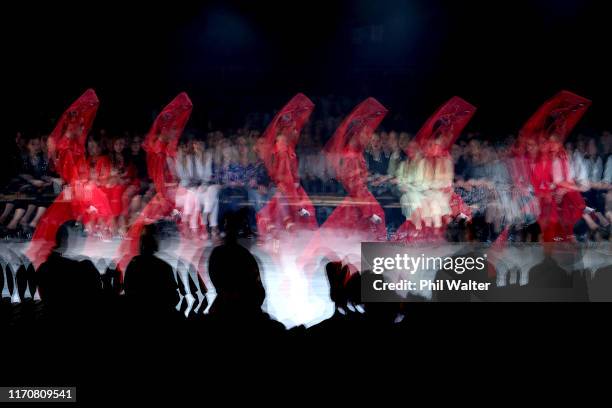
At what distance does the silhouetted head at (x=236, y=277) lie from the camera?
8.11 feet

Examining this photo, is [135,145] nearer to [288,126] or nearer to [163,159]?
[163,159]

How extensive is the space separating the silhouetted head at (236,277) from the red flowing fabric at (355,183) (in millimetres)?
3484

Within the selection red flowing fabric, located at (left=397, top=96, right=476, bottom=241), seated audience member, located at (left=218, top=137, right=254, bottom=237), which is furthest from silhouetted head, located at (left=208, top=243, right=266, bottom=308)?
seated audience member, located at (left=218, top=137, right=254, bottom=237)

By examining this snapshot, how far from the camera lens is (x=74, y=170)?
6.64 m

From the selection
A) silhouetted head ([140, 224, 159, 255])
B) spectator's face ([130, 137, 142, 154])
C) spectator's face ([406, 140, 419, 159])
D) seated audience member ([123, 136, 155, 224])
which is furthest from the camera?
spectator's face ([130, 137, 142, 154])

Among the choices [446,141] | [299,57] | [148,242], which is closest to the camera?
[148,242]

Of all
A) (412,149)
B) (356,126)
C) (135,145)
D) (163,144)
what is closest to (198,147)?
(163,144)

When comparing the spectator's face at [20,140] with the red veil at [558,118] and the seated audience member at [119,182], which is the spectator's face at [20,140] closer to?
the seated audience member at [119,182]

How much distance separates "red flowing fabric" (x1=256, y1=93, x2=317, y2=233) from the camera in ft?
21.0

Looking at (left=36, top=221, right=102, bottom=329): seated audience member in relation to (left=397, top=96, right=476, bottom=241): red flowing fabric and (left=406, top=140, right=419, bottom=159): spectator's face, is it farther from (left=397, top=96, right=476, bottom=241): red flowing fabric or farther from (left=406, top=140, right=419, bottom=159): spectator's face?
(left=406, top=140, right=419, bottom=159): spectator's face

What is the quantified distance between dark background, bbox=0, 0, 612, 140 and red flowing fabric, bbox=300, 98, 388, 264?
1130 millimetres

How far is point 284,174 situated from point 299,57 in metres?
2.04

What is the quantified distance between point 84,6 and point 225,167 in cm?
240

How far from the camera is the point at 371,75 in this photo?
26.3ft
